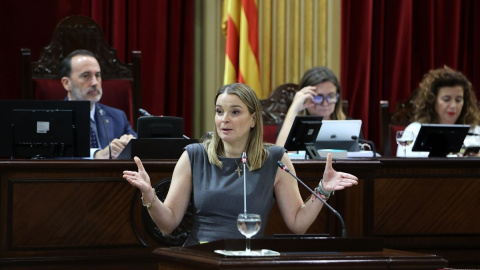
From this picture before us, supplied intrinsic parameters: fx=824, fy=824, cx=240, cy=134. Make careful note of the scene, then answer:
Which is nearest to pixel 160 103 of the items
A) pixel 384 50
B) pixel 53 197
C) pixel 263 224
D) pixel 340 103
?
pixel 340 103

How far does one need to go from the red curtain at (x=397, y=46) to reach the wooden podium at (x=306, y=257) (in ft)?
13.8

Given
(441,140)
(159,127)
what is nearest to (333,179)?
(159,127)

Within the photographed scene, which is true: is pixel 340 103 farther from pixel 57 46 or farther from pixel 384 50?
pixel 57 46

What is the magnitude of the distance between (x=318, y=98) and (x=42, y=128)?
1.92 m

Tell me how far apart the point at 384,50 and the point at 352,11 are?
0.43 meters

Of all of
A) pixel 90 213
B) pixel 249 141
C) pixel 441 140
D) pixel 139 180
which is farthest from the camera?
pixel 441 140

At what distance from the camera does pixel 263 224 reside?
10.8ft

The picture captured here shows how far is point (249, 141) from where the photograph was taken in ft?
11.1

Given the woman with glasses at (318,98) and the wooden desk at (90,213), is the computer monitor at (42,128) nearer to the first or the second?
the wooden desk at (90,213)

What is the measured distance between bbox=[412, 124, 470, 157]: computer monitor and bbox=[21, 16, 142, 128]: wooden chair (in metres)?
1.95

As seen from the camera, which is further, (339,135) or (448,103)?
(448,103)

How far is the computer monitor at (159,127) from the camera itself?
4.29 metres

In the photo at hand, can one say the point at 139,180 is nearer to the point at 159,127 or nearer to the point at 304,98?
the point at 159,127

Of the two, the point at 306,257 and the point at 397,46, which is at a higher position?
the point at 397,46
